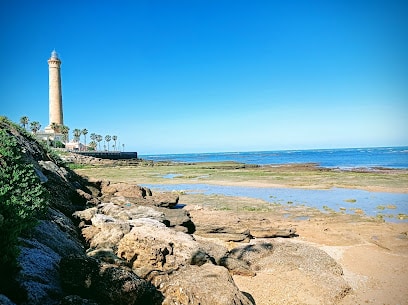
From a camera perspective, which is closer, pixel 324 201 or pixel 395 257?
pixel 395 257

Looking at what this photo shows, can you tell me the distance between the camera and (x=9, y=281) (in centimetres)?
415

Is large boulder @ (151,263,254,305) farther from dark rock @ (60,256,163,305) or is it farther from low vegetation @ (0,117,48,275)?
low vegetation @ (0,117,48,275)

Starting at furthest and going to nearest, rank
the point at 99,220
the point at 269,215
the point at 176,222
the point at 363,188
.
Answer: the point at 363,188 → the point at 269,215 → the point at 176,222 → the point at 99,220

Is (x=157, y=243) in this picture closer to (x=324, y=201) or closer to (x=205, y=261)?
(x=205, y=261)

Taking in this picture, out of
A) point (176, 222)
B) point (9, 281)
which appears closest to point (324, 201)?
point (176, 222)

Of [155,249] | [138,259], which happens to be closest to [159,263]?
[155,249]

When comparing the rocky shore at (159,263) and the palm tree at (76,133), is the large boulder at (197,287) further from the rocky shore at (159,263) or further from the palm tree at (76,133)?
the palm tree at (76,133)

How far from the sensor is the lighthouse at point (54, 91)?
281ft

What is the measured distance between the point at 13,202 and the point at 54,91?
90663 millimetres

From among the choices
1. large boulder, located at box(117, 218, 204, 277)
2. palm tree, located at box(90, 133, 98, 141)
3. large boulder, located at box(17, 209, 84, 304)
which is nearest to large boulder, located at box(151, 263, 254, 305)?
large boulder, located at box(117, 218, 204, 277)

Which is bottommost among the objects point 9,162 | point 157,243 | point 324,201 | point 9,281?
point 324,201

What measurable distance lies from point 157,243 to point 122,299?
3.23 meters

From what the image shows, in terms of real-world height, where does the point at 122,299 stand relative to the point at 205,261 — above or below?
above

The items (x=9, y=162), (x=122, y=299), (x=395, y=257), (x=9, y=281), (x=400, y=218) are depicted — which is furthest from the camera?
(x=400, y=218)
